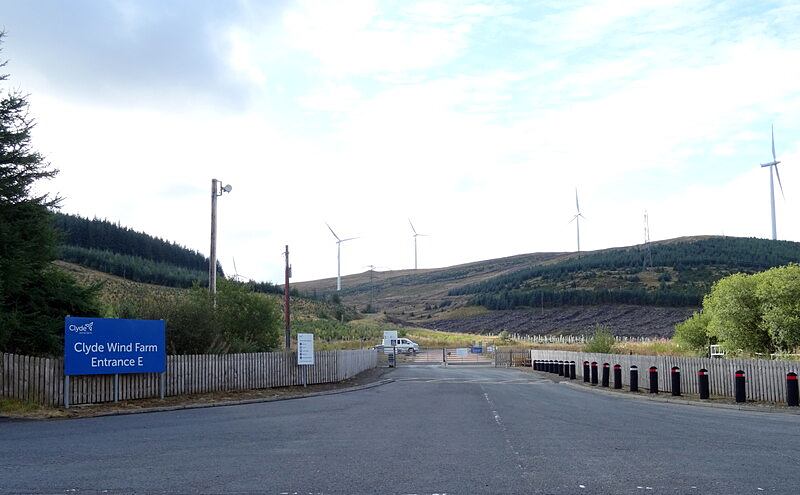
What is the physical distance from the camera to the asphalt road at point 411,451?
9227 millimetres

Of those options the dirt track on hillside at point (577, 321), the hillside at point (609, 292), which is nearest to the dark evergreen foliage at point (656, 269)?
the hillside at point (609, 292)

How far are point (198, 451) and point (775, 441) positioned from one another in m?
9.89

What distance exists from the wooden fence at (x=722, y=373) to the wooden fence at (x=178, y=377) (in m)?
12.7

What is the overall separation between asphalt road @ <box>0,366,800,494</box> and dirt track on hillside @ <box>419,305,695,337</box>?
73.0 m

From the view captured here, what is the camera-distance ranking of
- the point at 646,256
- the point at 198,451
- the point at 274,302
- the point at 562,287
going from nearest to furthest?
1. the point at 198,451
2. the point at 274,302
3. the point at 562,287
4. the point at 646,256

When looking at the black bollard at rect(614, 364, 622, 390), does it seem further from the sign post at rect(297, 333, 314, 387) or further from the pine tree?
the pine tree

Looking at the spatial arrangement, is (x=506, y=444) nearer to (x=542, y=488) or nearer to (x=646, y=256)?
(x=542, y=488)

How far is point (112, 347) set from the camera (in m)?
20.8

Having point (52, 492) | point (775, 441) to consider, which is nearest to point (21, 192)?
point (52, 492)

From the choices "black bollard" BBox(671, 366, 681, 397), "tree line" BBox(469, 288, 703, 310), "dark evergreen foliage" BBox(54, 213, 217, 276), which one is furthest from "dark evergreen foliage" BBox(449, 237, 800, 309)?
"black bollard" BBox(671, 366, 681, 397)

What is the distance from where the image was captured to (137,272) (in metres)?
95.0

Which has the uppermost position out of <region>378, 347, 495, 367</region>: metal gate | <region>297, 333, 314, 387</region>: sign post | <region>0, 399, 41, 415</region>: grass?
<region>297, 333, 314, 387</region>: sign post

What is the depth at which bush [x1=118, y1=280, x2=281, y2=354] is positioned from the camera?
25.7 meters

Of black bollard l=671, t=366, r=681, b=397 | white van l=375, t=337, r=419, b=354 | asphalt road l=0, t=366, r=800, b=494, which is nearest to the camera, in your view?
asphalt road l=0, t=366, r=800, b=494
